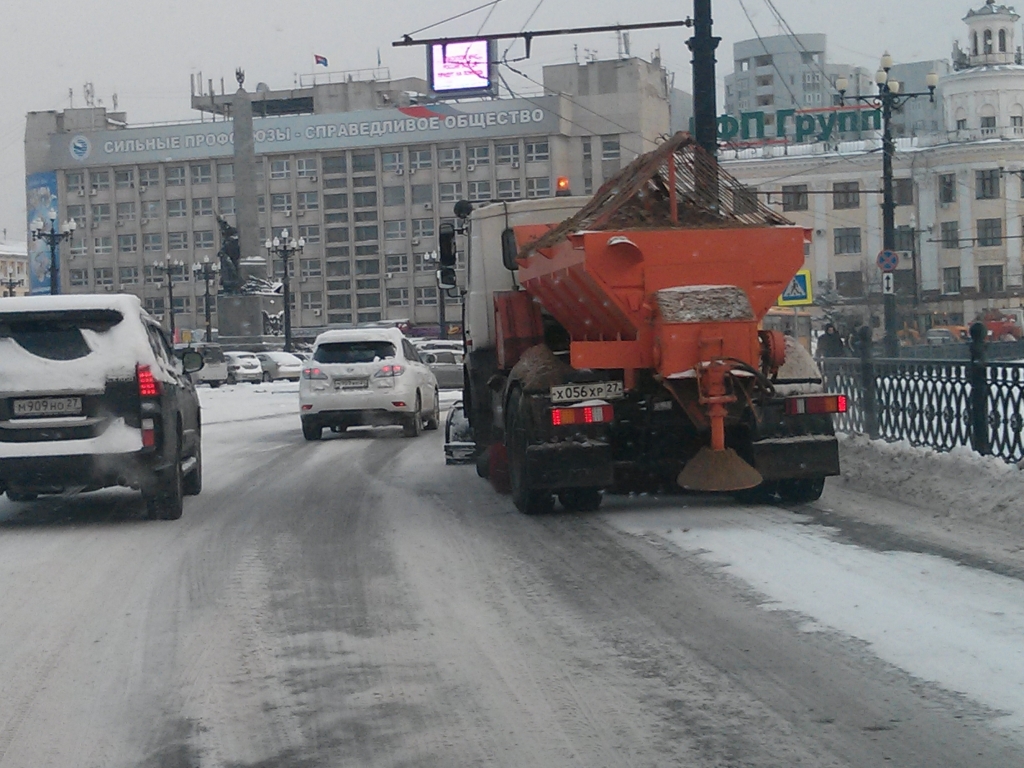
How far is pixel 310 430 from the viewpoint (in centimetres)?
2228

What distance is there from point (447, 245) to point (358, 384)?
7.24 metres

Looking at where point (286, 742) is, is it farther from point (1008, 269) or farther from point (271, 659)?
point (1008, 269)

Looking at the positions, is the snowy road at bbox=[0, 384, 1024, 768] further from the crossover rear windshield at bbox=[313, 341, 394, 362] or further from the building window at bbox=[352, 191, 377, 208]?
the building window at bbox=[352, 191, 377, 208]

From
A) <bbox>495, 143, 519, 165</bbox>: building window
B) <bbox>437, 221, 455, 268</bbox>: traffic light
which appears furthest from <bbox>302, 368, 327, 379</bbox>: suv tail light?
<bbox>495, 143, 519, 165</bbox>: building window

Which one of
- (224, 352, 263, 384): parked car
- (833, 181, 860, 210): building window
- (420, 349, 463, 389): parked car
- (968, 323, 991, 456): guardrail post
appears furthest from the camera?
(833, 181, 860, 210): building window

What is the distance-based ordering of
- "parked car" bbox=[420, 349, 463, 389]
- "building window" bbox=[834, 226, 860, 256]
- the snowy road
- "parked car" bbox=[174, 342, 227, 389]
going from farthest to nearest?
"building window" bbox=[834, 226, 860, 256] < "parked car" bbox=[174, 342, 227, 389] < "parked car" bbox=[420, 349, 463, 389] < the snowy road

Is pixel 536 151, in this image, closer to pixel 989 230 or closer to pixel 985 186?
pixel 985 186

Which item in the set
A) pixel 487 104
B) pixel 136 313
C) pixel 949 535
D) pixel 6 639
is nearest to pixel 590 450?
pixel 949 535

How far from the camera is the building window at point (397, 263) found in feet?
368

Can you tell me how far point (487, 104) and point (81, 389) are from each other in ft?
334

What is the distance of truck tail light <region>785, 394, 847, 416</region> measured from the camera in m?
10.7

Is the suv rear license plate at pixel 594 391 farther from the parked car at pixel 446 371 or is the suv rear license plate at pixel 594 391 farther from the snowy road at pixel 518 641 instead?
the parked car at pixel 446 371

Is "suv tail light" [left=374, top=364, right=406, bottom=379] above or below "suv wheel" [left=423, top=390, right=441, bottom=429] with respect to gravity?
above

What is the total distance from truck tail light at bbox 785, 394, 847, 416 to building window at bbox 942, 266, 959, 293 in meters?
70.9
